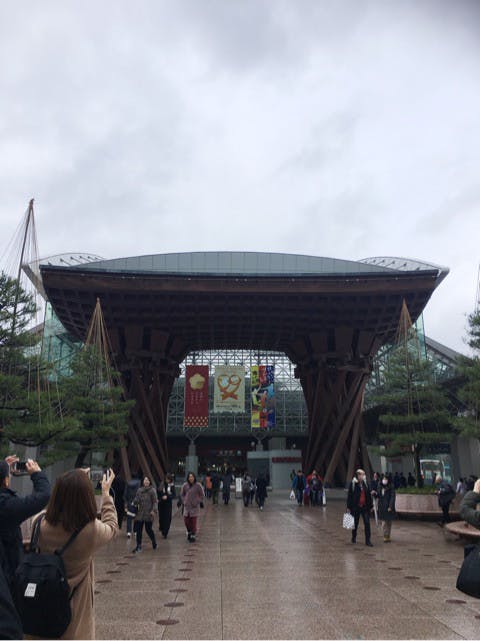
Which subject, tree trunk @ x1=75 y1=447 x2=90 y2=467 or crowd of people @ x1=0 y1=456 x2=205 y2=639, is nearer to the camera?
crowd of people @ x1=0 y1=456 x2=205 y2=639

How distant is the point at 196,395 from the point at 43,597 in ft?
107

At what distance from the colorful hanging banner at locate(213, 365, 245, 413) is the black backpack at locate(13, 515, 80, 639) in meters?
31.5

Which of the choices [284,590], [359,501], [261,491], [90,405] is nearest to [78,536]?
[284,590]

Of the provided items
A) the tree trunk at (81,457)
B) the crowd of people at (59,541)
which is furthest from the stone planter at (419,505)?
the crowd of people at (59,541)

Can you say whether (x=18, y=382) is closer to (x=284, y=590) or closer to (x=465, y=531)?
(x=284, y=590)

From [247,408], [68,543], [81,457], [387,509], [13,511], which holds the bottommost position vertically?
[387,509]

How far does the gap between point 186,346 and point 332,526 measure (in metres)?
29.4

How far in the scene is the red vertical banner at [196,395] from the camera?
34906mm

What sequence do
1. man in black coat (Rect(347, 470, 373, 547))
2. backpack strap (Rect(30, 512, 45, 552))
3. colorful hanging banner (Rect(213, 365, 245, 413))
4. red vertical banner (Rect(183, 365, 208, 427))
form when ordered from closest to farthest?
1. backpack strap (Rect(30, 512, 45, 552))
2. man in black coat (Rect(347, 470, 373, 547))
3. colorful hanging banner (Rect(213, 365, 245, 413))
4. red vertical banner (Rect(183, 365, 208, 427))

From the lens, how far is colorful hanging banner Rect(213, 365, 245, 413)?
3419cm

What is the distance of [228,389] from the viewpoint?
3456 centimetres

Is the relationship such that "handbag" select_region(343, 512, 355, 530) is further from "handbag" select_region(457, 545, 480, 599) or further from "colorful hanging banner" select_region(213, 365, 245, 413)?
"colorful hanging banner" select_region(213, 365, 245, 413)

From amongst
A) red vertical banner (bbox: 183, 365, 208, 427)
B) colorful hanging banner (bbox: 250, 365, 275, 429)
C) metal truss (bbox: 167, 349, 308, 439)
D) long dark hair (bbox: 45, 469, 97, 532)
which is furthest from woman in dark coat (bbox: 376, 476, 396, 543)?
metal truss (bbox: 167, 349, 308, 439)

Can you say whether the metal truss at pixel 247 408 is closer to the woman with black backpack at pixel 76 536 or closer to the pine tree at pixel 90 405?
the pine tree at pixel 90 405
